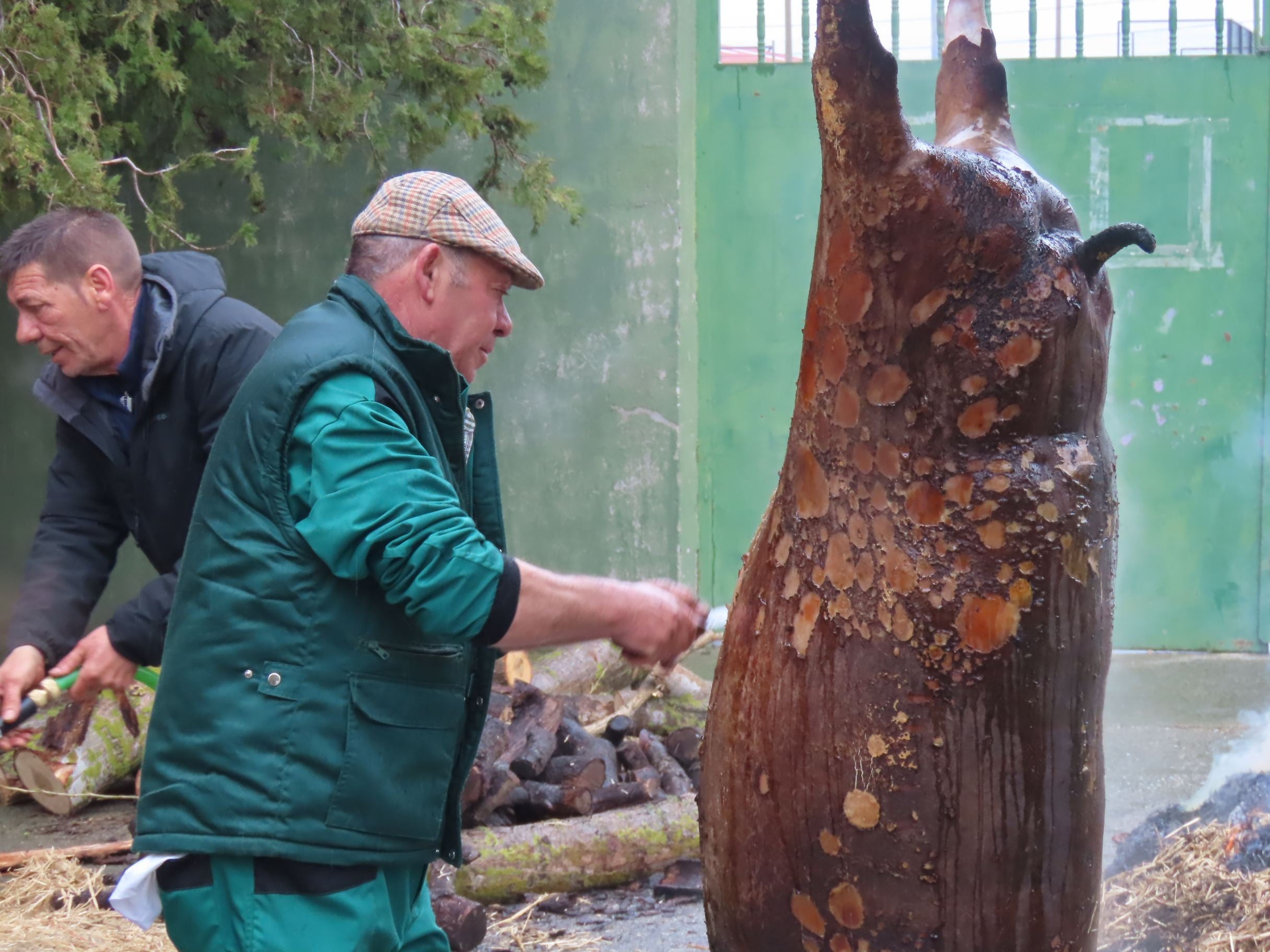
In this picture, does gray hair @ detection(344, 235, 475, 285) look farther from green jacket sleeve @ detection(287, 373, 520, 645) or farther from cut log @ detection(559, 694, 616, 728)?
cut log @ detection(559, 694, 616, 728)

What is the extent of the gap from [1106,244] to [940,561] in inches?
20.7

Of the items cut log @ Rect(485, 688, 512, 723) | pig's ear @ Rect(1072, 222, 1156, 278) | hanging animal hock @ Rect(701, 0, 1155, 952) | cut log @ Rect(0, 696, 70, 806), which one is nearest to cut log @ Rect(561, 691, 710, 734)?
cut log @ Rect(485, 688, 512, 723)

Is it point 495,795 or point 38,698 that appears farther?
point 495,795

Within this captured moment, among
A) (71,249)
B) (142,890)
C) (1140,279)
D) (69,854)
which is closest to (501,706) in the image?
(69,854)

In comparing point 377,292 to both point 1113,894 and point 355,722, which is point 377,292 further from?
point 1113,894

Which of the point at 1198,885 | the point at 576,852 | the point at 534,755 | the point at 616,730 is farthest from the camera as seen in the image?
the point at 616,730

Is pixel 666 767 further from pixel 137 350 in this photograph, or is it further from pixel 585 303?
pixel 137 350

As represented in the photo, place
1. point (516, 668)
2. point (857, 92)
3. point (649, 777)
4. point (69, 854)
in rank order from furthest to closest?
1. point (516, 668)
2. point (649, 777)
3. point (69, 854)
4. point (857, 92)

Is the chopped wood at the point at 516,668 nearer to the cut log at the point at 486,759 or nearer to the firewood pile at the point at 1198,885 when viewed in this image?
the cut log at the point at 486,759

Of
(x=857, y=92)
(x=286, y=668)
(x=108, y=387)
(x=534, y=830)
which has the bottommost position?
A: (x=534, y=830)

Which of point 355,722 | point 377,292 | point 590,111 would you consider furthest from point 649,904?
point 590,111

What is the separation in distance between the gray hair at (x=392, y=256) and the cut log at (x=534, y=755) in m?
2.93

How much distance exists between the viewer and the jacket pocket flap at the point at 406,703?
2000 millimetres

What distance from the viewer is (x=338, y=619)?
1.97 meters
